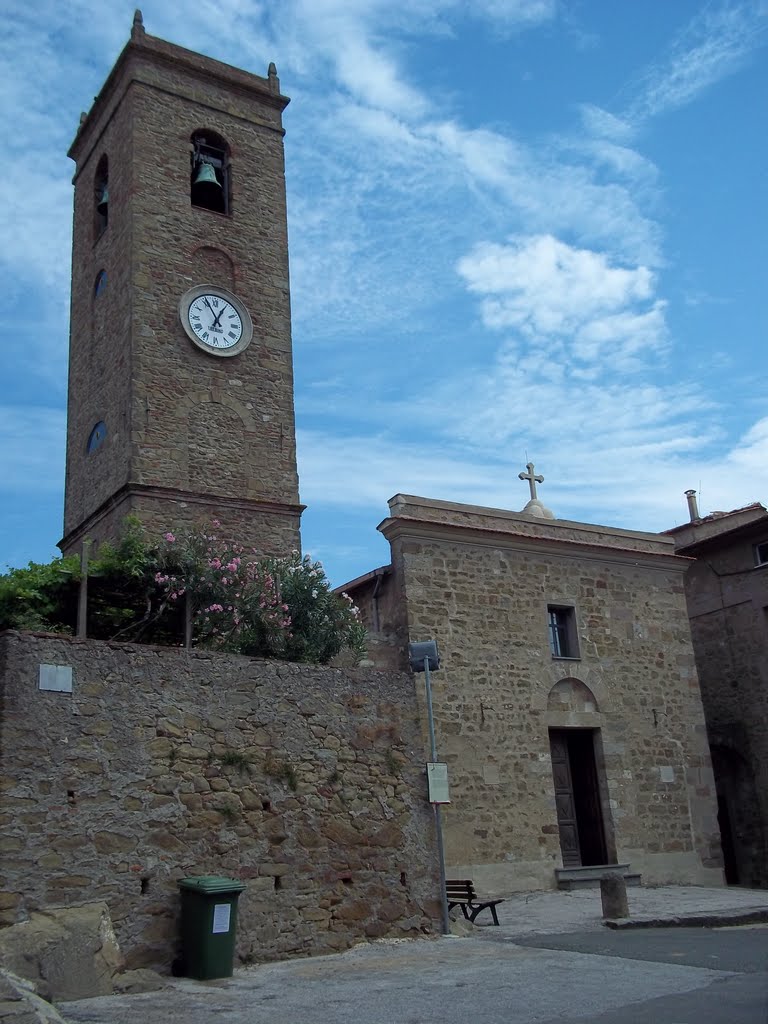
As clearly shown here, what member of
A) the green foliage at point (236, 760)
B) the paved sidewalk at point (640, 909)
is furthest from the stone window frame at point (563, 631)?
the green foliage at point (236, 760)

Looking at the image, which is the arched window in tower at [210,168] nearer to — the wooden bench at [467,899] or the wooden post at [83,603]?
the wooden post at [83,603]

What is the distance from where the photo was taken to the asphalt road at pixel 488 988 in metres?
6.94

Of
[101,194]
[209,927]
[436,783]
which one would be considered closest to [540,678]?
[436,783]

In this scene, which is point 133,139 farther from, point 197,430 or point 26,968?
point 26,968

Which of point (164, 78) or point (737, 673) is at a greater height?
point (164, 78)

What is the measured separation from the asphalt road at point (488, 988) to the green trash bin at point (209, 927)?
175mm

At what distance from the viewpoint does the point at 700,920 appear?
1200 centimetres

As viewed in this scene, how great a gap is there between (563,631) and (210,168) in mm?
10457

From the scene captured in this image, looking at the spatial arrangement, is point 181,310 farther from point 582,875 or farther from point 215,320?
point 582,875

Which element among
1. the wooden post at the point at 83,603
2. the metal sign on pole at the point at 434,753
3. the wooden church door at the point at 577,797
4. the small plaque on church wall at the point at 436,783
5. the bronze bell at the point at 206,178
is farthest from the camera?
the bronze bell at the point at 206,178

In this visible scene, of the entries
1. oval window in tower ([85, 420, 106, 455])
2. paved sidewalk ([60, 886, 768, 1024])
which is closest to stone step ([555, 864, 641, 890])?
paved sidewalk ([60, 886, 768, 1024])

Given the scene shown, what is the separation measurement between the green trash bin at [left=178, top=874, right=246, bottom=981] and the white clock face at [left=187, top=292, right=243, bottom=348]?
10796 millimetres

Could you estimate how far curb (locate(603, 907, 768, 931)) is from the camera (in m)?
11.6

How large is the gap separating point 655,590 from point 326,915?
1052cm
